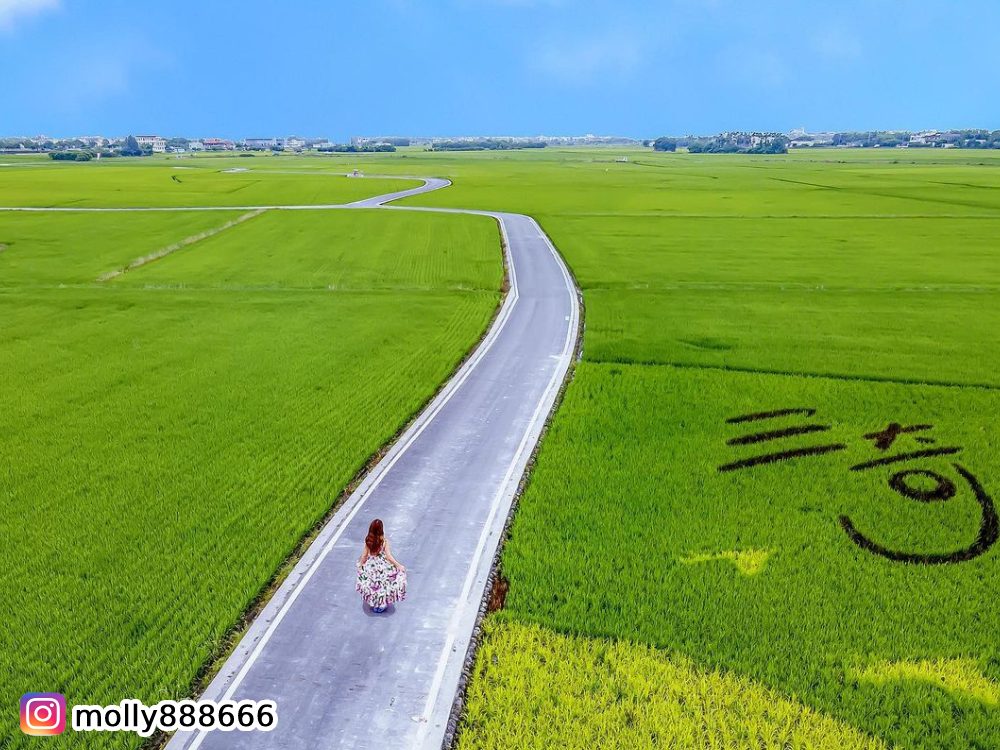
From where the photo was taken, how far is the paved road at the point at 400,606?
34.1ft

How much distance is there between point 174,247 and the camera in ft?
189

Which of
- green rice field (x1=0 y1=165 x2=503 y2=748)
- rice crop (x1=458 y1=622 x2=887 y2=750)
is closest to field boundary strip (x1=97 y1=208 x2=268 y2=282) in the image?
green rice field (x1=0 y1=165 x2=503 y2=748)

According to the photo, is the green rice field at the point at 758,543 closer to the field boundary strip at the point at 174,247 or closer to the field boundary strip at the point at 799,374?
the field boundary strip at the point at 799,374

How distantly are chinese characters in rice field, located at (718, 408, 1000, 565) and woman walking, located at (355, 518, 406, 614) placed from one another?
10.5 metres

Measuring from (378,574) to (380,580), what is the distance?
0.13 metres

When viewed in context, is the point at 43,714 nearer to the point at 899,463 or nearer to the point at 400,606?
the point at 400,606

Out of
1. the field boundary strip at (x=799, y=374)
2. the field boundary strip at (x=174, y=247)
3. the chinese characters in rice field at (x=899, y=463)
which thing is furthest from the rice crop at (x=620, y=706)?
the field boundary strip at (x=174, y=247)

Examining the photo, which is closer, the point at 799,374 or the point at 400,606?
the point at 400,606

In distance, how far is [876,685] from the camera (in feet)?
36.4

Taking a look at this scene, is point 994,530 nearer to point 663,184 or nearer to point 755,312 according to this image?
point 755,312

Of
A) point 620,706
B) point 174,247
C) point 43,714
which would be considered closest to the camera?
point 43,714

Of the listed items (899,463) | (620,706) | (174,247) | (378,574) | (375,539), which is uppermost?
(174,247)

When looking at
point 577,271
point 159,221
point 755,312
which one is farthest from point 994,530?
point 159,221

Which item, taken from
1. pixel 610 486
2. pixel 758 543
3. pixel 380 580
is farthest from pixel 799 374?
pixel 380 580
